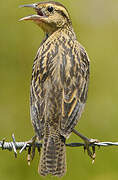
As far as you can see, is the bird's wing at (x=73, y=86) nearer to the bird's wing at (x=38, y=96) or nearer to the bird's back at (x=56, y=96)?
the bird's back at (x=56, y=96)

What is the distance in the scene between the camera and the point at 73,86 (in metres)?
9.29

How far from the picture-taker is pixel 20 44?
1236cm

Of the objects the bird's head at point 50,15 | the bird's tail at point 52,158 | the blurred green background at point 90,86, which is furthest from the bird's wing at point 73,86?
the blurred green background at point 90,86

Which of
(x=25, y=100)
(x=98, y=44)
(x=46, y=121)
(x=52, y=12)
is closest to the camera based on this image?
(x=46, y=121)

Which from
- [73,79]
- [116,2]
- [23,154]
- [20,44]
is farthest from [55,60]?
[116,2]

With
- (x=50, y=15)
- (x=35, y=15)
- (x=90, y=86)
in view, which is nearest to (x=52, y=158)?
(x=35, y=15)

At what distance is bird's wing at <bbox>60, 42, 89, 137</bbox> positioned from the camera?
29.2 feet

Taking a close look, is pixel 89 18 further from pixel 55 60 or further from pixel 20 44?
pixel 55 60

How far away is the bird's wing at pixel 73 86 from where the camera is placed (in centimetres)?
891

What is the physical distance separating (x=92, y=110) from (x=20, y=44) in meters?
1.64

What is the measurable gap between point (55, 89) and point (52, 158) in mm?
914

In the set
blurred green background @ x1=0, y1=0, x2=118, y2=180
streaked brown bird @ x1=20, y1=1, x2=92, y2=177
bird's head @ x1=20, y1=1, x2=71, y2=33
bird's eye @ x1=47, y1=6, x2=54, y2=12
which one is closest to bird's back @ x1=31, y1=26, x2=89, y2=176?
streaked brown bird @ x1=20, y1=1, x2=92, y2=177

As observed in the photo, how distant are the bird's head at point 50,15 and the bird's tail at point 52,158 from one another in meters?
2.02

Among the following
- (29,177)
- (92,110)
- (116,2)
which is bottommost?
(29,177)
